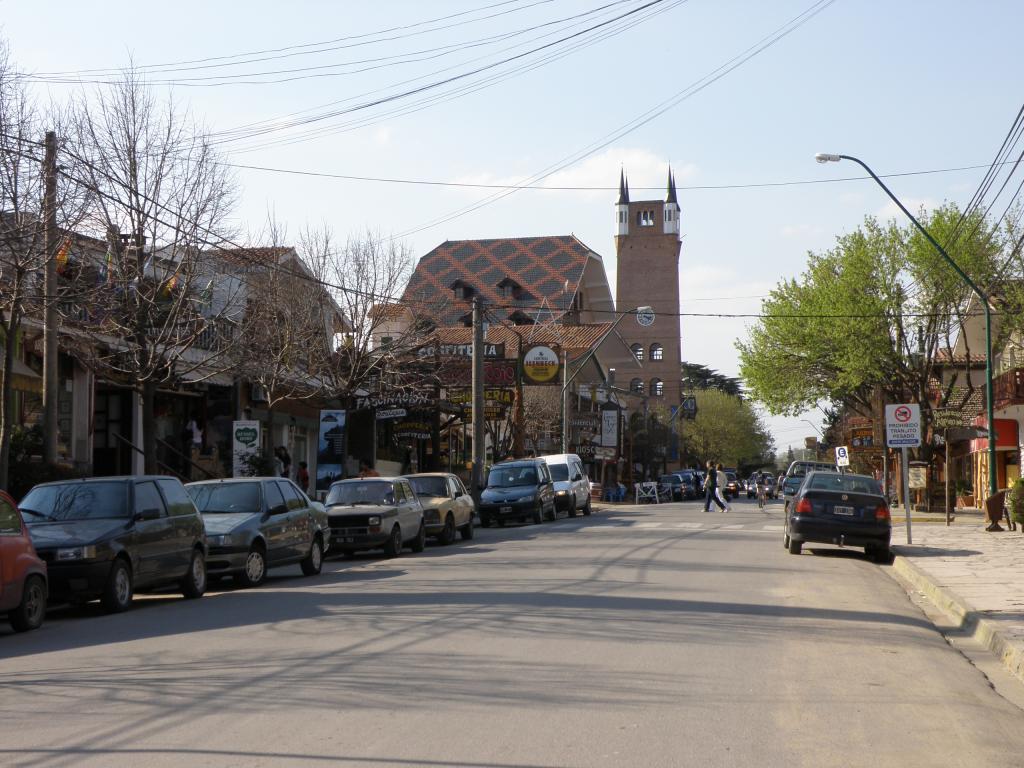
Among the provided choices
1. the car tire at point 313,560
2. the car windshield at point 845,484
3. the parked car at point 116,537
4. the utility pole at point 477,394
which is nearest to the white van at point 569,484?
the utility pole at point 477,394

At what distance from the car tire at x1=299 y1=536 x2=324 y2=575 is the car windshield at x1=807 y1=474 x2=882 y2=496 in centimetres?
920

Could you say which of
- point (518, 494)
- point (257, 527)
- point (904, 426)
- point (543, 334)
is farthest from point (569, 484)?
point (543, 334)

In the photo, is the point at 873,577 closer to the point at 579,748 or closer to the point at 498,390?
the point at 579,748

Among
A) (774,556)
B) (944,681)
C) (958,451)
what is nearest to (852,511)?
(774,556)

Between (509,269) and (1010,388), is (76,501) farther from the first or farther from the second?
(509,269)

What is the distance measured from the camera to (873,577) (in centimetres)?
1939

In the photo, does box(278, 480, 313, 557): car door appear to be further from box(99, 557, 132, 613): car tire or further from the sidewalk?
the sidewalk

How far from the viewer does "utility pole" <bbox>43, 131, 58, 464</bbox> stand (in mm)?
17531

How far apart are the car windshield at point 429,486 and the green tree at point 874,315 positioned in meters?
22.1

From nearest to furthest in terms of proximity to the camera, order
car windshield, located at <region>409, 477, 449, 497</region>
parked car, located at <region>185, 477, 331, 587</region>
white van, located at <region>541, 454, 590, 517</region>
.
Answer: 1. parked car, located at <region>185, 477, 331, 587</region>
2. car windshield, located at <region>409, 477, 449, 497</region>
3. white van, located at <region>541, 454, 590, 517</region>

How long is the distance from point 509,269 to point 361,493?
7040 centimetres

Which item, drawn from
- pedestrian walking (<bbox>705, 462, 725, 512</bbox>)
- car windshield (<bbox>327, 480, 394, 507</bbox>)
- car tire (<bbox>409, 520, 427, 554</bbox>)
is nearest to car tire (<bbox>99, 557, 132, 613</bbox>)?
Result: car windshield (<bbox>327, 480, 394, 507</bbox>)

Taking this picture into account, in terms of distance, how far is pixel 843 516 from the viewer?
22766mm

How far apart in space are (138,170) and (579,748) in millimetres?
20038
